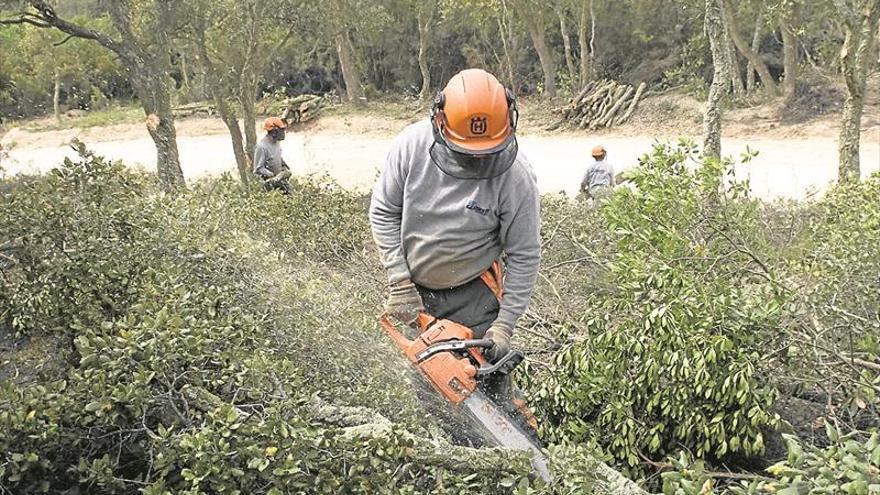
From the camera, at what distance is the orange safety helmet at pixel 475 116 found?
283 cm

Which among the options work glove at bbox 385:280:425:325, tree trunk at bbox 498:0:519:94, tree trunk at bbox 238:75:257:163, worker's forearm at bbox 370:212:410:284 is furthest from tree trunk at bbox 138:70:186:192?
tree trunk at bbox 498:0:519:94

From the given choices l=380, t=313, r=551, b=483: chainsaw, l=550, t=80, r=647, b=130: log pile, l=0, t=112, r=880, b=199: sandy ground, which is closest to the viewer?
l=380, t=313, r=551, b=483: chainsaw

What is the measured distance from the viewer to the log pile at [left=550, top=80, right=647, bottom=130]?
60.5 ft

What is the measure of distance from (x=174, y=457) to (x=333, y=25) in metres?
17.0

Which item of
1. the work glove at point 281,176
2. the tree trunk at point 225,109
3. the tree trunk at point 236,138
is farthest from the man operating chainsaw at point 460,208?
the tree trunk at point 236,138

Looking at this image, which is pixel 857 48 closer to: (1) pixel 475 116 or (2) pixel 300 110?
(1) pixel 475 116

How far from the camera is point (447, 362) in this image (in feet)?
9.23

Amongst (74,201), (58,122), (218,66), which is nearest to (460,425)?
(74,201)

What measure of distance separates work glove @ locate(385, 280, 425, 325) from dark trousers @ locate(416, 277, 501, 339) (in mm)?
183

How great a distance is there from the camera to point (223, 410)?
2.18 metres

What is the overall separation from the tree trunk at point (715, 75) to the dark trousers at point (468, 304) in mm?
4383

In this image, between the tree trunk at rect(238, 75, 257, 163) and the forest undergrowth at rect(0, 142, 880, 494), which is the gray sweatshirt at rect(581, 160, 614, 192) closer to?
the tree trunk at rect(238, 75, 257, 163)

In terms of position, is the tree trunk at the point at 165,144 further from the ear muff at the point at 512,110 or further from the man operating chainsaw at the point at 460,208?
the ear muff at the point at 512,110

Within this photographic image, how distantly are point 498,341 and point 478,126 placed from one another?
0.86m
